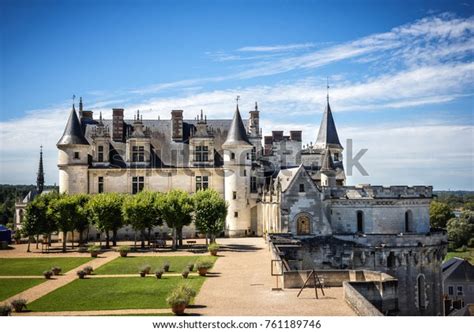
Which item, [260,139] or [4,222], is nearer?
[260,139]

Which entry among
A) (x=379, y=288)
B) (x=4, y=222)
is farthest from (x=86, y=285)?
(x=4, y=222)

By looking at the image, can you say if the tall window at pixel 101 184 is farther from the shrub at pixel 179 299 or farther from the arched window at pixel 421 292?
the shrub at pixel 179 299

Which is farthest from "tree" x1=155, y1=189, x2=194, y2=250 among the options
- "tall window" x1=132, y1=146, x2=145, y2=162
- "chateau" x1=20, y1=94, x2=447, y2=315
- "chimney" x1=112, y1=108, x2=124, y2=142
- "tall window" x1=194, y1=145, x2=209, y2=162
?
"chimney" x1=112, y1=108, x2=124, y2=142

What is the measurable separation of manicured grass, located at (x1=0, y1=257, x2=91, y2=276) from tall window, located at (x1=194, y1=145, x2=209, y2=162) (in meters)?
13.9

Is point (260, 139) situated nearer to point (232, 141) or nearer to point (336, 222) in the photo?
point (232, 141)

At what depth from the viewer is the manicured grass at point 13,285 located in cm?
1911

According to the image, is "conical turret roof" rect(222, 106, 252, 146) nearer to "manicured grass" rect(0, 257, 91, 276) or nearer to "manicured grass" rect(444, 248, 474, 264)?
"manicured grass" rect(0, 257, 91, 276)

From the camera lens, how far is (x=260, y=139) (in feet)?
141

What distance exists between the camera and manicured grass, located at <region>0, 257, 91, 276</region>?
24547 mm

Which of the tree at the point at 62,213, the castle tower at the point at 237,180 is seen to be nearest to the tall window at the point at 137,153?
the castle tower at the point at 237,180

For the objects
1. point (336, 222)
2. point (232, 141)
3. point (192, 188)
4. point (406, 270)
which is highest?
point (232, 141)

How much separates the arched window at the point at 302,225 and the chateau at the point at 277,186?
6cm

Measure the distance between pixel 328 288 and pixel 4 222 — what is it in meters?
53.5
